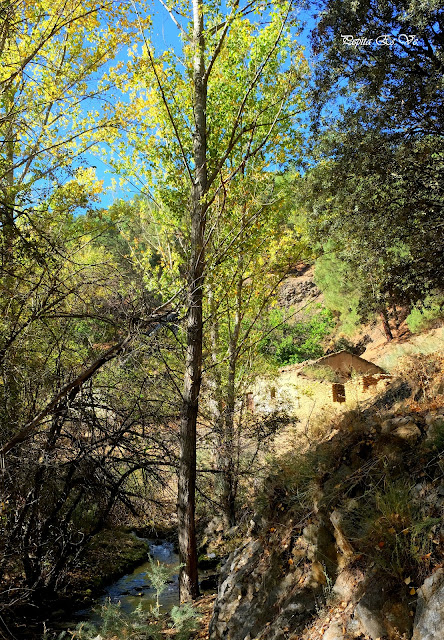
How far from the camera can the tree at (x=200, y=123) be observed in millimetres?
6770

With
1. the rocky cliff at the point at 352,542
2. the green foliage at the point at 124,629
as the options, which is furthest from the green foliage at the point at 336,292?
the green foliage at the point at 124,629

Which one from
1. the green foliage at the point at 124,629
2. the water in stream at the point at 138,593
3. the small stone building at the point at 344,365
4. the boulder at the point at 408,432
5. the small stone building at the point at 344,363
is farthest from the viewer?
the small stone building at the point at 344,363

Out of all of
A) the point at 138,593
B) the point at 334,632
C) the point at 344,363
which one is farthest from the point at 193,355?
the point at 344,363

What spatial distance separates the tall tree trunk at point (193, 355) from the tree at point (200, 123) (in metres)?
0.01

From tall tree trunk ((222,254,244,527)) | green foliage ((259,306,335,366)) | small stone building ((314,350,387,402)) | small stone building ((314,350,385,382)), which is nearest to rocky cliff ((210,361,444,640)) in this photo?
tall tree trunk ((222,254,244,527))

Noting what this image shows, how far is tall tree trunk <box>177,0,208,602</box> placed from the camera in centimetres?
659

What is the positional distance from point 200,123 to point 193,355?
3516 mm

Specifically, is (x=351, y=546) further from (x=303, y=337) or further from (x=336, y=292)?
(x=303, y=337)

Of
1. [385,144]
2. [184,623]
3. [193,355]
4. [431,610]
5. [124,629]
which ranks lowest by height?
[184,623]

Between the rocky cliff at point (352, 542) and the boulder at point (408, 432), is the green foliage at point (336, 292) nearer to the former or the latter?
the rocky cliff at point (352, 542)

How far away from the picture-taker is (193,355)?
7004 mm

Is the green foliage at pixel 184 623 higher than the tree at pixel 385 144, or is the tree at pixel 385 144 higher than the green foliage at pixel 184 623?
the tree at pixel 385 144

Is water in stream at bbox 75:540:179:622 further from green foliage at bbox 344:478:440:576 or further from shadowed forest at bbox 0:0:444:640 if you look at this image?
green foliage at bbox 344:478:440:576

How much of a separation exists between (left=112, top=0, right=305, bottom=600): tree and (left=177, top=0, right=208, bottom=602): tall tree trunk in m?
0.01
